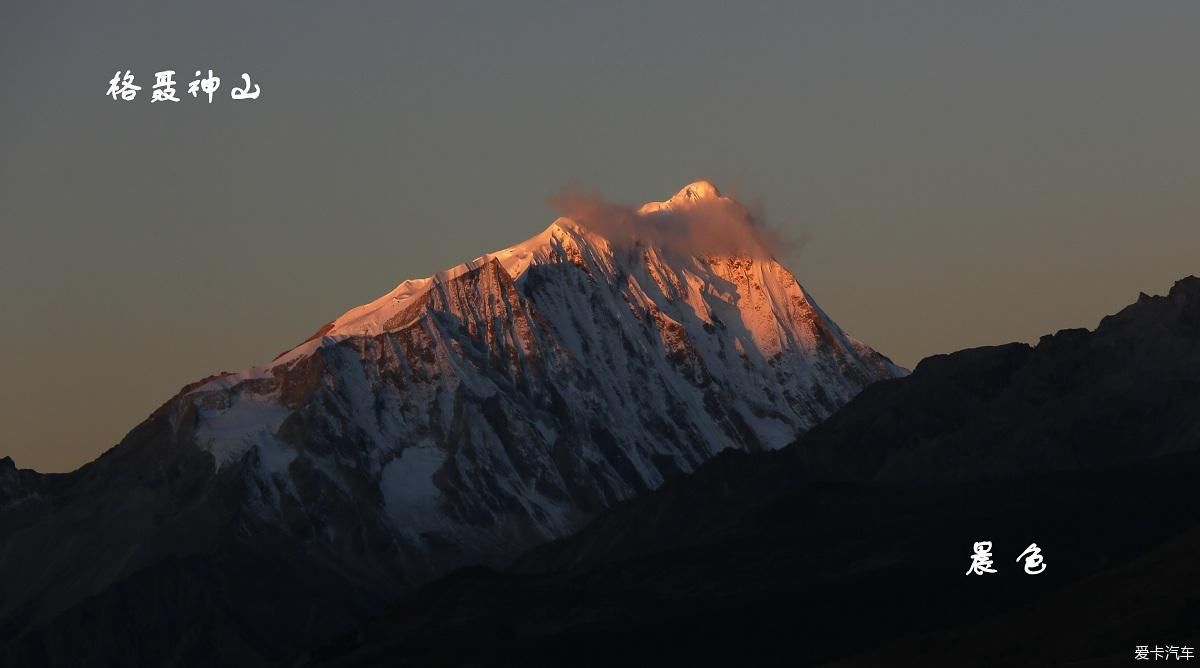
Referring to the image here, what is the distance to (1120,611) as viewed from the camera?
189m

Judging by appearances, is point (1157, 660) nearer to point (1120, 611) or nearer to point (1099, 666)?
point (1099, 666)

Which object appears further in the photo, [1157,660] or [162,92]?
[162,92]

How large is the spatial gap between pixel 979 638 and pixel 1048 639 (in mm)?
8203

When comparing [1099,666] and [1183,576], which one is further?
[1183,576]

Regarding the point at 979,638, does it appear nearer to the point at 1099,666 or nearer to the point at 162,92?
the point at 1099,666

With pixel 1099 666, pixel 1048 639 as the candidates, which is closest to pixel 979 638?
pixel 1048 639

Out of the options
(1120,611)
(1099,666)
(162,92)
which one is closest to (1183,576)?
(1120,611)

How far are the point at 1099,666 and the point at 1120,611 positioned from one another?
2151 centimetres

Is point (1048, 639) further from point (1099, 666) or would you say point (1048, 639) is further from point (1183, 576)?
point (1099, 666)

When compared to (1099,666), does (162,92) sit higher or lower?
higher

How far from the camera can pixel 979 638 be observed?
653 feet

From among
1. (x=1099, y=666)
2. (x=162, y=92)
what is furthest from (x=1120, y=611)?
(x=162, y=92)

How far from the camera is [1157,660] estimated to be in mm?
164375

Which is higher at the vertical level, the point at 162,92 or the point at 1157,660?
the point at 162,92
